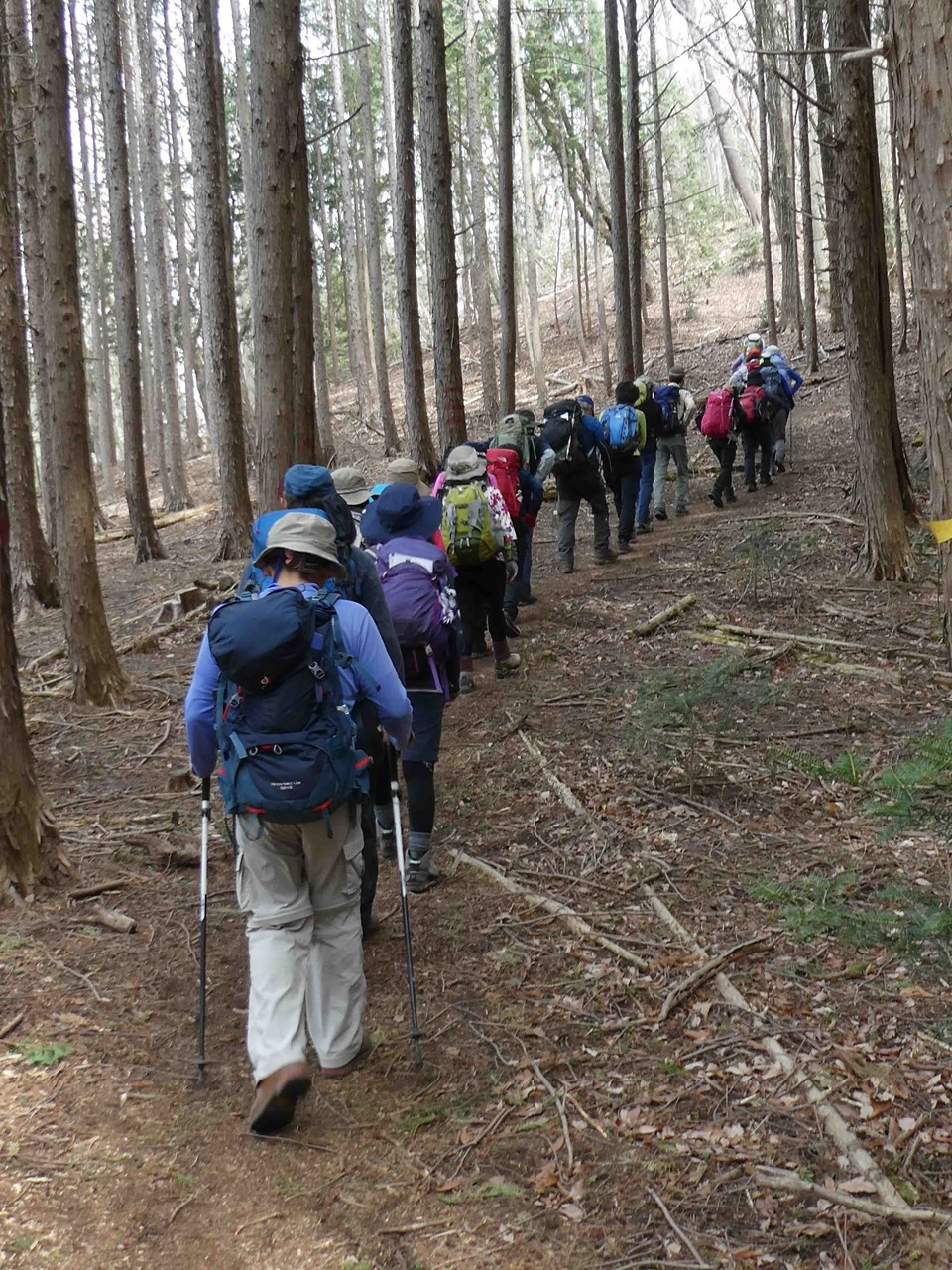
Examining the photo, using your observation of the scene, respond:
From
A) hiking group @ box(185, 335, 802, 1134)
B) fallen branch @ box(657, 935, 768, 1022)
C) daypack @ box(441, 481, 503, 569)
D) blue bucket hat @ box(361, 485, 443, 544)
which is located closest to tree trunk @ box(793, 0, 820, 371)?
daypack @ box(441, 481, 503, 569)

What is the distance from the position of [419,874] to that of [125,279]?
45.3 ft

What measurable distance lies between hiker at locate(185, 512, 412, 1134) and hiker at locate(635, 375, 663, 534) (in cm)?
965

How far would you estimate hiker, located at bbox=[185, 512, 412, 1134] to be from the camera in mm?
3396

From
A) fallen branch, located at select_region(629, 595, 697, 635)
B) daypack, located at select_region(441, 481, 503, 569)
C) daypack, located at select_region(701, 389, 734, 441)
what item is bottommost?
fallen branch, located at select_region(629, 595, 697, 635)

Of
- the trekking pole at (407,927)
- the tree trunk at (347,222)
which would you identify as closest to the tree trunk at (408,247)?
the trekking pole at (407,927)

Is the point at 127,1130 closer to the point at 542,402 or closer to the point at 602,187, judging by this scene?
the point at 542,402

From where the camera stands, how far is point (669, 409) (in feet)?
44.0

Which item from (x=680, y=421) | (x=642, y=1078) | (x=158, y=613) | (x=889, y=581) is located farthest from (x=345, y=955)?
(x=680, y=421)

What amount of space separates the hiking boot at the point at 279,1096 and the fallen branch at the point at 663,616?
6.37 meters

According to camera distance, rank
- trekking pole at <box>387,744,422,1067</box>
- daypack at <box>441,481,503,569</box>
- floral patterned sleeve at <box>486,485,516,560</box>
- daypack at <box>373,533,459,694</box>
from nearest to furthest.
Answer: trekking pole at <box>387,744,422,1067</box>
daypack at <box>373,533,459,694</box>
daypack at <box>441,481,503,569</box>
floral patterned sleeve at <box>486,485,516,560</box>

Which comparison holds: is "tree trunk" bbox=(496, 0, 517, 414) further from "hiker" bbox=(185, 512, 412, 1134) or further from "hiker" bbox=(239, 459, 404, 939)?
"hiker" bbox=(185, 512, 412, 1134)

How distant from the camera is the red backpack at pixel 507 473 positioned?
30.5ft

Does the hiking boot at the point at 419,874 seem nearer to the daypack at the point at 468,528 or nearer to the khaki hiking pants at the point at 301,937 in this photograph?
the khaki hiking pants at the point at 301,937

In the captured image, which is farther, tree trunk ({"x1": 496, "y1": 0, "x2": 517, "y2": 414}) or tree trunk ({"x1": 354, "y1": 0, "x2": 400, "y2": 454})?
tree trunk ({"x1": 354, "y1": 0, "x2": 400, "y2": 454})
